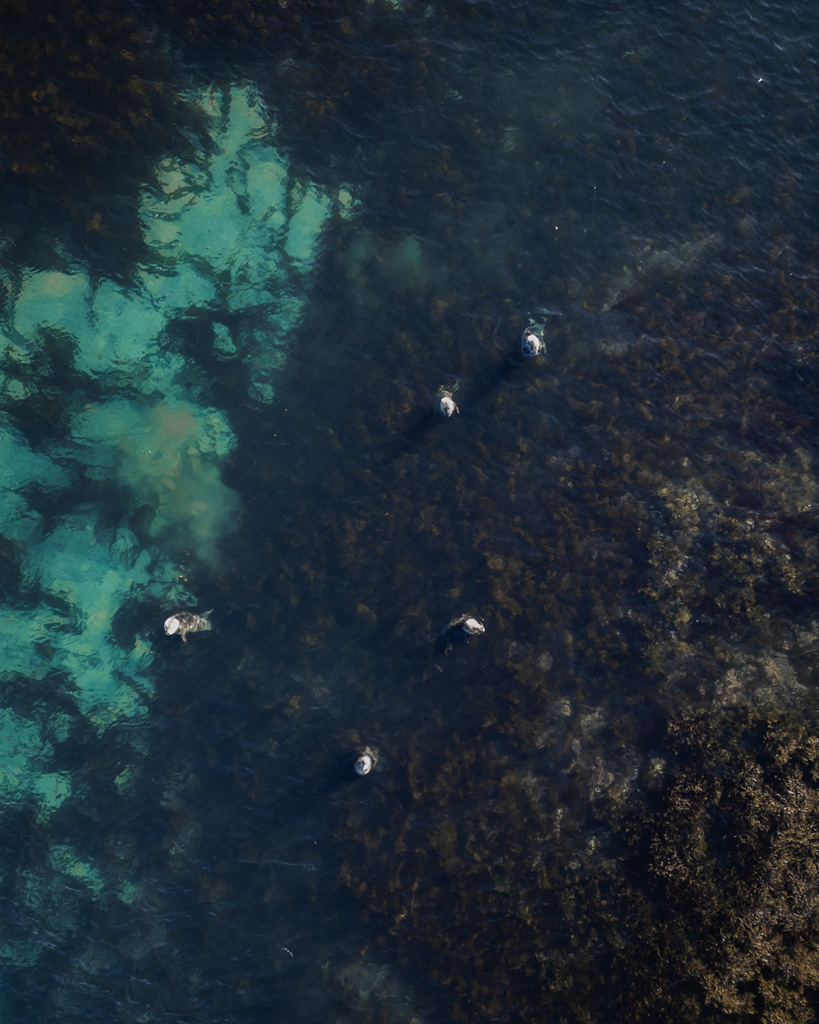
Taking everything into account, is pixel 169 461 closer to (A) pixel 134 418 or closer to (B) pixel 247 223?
(A) pixel 134 418

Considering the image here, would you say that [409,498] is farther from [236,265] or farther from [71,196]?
[71,196]

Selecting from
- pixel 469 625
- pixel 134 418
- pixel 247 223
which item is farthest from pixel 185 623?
pixel 247 223

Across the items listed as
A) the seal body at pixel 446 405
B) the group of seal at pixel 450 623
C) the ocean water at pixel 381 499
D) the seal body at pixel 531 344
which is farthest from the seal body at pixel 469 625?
the seal body at pixel 531 344

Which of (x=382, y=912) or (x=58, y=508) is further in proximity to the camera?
(x=58, y=508)

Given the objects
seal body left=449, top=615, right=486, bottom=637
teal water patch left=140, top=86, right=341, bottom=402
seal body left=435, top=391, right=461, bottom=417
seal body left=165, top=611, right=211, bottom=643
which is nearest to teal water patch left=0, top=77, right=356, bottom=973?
teal water patch left=140, top=86, right=341, bottom=402

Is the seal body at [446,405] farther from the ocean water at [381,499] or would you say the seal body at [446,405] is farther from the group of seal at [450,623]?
the ocean water at [381,499]

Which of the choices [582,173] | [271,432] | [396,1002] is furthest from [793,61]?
[396,1002]
